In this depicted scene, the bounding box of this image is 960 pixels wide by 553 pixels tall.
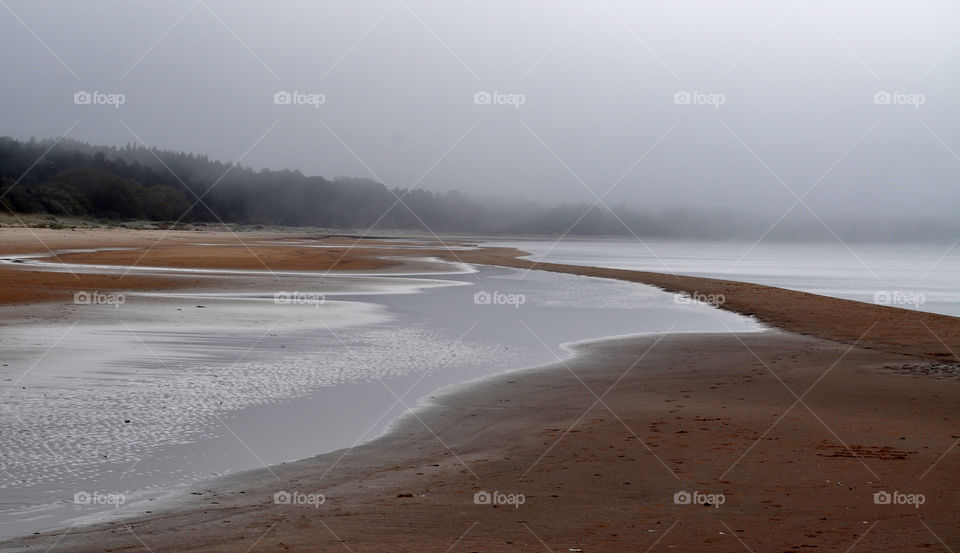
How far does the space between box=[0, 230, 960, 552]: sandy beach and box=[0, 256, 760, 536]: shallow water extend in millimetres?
846

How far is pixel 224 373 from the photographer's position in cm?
1509

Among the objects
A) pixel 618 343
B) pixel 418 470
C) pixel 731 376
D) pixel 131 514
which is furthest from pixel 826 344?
pixel 131 514

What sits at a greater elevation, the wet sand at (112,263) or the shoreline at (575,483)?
the wet sand at (112,263)

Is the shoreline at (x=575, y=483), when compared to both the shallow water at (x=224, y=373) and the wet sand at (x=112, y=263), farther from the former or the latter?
the wet sand at (x=112, y=263)

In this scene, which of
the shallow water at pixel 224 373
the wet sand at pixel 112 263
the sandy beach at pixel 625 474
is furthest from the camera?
the wet sand at pixel 112 263

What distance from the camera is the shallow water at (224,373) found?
900cm

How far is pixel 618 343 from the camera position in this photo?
68.5 ft

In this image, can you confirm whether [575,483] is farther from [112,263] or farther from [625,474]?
[112,263]

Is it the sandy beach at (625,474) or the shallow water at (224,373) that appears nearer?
the sandy beach at (625,474)

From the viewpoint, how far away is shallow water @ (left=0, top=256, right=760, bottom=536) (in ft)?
29.5

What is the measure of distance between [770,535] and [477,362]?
35.0 feet

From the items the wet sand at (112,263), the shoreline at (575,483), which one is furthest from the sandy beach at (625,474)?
the wet sand at (112,263)

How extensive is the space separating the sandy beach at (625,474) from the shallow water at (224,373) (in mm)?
846

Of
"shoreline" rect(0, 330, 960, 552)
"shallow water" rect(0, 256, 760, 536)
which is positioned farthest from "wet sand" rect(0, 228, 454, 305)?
"shoreline" rect(0, 330, 960, 552)
